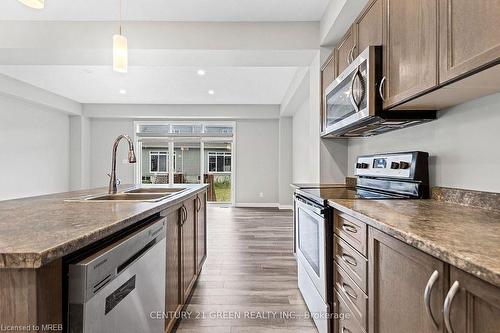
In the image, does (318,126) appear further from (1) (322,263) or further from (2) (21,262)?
(2) (21,262)

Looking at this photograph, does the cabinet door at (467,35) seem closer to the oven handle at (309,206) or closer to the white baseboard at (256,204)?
the oven handle at (309,206)

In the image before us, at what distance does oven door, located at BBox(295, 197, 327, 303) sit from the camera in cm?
171

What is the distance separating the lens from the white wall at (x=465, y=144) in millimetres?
1314

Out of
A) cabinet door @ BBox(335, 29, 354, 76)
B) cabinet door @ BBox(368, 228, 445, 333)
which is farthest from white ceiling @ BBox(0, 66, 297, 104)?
cabinet door @ BBox(368, 228, 445, 333)

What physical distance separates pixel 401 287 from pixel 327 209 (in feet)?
2.46

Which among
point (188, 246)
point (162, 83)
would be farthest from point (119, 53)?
point (162, 83)

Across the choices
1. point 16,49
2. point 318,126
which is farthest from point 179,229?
point 16,49

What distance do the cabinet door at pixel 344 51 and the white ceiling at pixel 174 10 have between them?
0.69 meters

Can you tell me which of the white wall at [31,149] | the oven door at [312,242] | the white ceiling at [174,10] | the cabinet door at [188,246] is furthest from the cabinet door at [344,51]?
the white wall at [31,149]

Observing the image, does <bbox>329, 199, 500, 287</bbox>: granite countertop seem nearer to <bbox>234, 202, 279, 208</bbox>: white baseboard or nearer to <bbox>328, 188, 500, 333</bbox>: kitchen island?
<bbox>328, 188, 500, 333</bbox>: kitchen island

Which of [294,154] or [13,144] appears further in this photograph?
[294,154]

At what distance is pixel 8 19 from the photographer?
307 centimetres

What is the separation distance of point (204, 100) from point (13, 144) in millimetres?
4069

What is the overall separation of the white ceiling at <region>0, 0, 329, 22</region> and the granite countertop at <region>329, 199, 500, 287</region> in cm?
231
